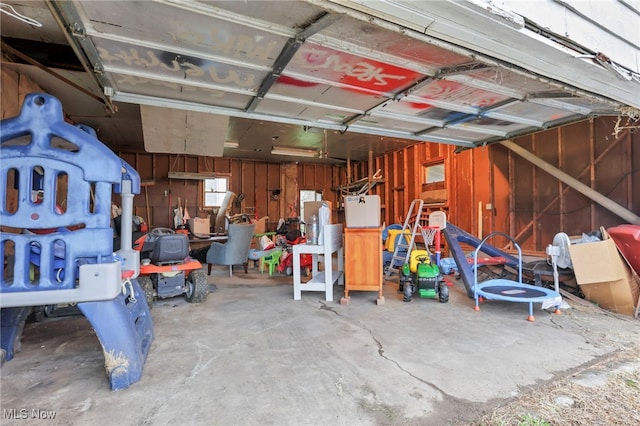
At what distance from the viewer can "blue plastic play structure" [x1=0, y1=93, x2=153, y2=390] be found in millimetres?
1780

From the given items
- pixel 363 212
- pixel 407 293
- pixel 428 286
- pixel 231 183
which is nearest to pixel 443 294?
pixel 428 286

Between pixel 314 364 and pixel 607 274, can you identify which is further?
pixel 607 274

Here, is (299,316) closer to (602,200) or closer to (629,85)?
(629,85)

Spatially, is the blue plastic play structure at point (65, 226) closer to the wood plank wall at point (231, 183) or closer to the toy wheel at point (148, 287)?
the toy wheel at point (148, 287)

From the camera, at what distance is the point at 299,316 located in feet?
11.6

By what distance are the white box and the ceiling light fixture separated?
578 cm

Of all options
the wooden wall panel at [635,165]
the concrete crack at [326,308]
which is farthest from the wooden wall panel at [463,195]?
the concrete crack at [326,308]

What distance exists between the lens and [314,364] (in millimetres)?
2338

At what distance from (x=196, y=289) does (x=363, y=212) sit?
249cm

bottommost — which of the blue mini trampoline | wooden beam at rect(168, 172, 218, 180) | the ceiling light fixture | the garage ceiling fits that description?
the blue mini trampoline

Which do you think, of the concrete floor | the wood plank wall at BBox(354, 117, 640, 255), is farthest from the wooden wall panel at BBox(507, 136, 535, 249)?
the concrete floor

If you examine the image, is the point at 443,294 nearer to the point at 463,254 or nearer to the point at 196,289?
the point at 463,254

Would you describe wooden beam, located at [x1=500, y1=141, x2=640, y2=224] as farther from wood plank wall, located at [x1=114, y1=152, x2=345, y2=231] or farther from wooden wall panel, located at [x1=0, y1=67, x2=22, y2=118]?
wooden wall panel, located at [x1=0, y1=67, x2=22, y2=118]

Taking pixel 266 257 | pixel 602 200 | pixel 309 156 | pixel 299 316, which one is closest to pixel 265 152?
pixel 309 156
